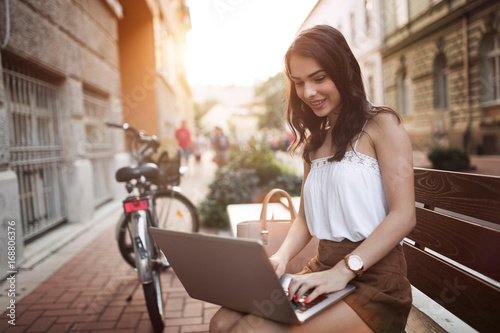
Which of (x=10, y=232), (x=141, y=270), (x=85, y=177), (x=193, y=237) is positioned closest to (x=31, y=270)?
(x=10, y=232)

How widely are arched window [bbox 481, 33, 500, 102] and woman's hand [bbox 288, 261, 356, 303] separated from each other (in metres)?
16.7

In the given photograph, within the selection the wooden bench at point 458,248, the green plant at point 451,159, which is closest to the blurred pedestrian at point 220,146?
the green plant at point 451,159

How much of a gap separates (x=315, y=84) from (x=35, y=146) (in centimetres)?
460

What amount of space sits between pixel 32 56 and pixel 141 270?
324cm

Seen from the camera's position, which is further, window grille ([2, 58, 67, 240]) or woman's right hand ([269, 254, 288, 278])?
window grille ([2, 58, 67, 240])

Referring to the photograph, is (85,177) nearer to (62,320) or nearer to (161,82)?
(62,320)

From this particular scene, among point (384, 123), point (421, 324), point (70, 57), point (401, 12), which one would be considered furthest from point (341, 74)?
point (401, 12)

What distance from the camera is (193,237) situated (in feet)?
4.32

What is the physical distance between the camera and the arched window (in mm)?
15391

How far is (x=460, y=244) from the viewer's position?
5.51ft

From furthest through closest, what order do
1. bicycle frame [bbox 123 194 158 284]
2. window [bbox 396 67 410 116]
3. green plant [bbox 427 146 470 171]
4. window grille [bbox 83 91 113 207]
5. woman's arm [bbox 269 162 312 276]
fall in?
window [bbox 396 67 410 116]
green plant [bbox 427 146 470 171]
window grille [bbox 83 91 113 207]
bicycle frame [bbox 123 194 158 284]
woman's arm [bbox 269 162 312 276]

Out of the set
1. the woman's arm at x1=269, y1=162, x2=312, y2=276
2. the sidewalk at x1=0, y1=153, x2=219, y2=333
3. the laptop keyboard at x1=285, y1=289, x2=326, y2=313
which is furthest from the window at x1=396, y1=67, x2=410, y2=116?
the laptop keyboard at x1=285, y1=289, x2=326, y2=313

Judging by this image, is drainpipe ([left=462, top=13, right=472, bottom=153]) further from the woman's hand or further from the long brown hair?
the woman's hand

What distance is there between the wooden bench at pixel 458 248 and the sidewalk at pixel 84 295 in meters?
1.60
